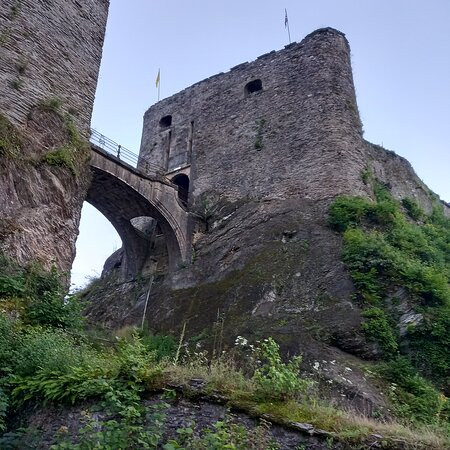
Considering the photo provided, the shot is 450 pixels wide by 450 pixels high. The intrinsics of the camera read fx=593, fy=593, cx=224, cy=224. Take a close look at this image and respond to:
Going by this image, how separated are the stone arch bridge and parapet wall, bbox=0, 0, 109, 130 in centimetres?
206

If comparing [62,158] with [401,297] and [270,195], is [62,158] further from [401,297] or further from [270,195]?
[401,297]

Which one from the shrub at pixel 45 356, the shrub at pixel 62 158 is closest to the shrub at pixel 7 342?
the shrub at pixel 45 356

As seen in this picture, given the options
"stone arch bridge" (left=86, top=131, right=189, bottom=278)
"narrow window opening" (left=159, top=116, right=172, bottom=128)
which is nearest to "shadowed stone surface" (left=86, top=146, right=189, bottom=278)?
"stone arch bridge" (left=86, top=131, right=189, bottom=278)

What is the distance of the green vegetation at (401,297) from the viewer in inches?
375

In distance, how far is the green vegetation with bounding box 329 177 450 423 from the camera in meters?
9.52

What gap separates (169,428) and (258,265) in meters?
7.84

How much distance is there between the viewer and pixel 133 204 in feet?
53.3

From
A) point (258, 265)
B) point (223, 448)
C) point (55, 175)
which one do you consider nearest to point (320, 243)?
point (258, 265)

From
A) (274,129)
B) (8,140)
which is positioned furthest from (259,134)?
(8,140)

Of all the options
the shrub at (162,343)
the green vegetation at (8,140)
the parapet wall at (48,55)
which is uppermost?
the parapet wall at (48,55)

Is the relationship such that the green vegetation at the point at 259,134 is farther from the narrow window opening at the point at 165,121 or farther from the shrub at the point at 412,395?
the shrub at the point at 412,395

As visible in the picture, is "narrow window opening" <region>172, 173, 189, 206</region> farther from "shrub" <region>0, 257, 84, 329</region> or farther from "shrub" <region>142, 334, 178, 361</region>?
"shrub" <region>0, 257, 84, 329</region>

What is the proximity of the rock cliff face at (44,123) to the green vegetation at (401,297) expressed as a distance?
5.81 meters

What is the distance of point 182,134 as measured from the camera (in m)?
20.5
